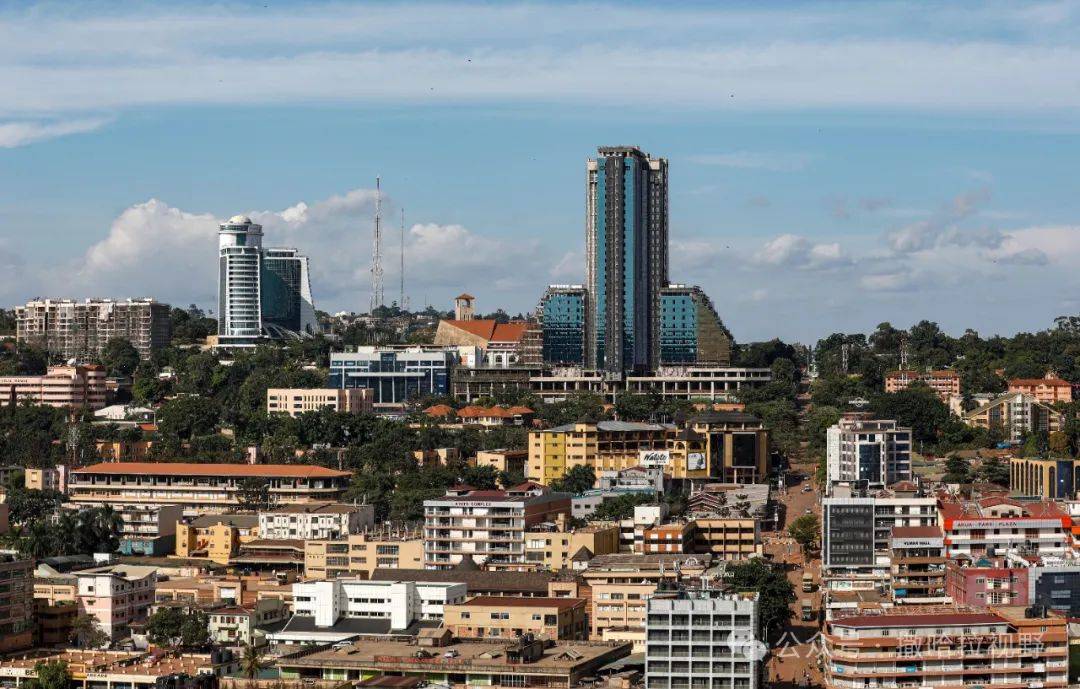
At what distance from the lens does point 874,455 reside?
81375mm

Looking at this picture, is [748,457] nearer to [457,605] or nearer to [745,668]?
[457,605]

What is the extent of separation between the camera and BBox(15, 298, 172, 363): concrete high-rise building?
5177 inches

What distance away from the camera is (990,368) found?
4653 inches

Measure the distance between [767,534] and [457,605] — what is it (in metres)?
20.4

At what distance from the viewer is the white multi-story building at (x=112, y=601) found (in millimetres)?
63844

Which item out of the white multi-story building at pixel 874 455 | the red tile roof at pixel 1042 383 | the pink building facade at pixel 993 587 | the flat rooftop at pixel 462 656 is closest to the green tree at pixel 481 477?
the white multi-story building at pixel 874 455

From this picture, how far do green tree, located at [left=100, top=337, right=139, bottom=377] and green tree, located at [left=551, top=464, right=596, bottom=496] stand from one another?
42.2 meters

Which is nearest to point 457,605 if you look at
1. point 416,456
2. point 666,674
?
point 666,674

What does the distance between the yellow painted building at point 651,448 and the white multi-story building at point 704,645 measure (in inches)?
1489

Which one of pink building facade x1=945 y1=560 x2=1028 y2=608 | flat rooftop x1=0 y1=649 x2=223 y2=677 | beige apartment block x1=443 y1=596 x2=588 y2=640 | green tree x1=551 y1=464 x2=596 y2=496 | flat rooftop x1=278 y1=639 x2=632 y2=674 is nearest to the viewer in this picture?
flat rooftop x1=278 y1=639 x2=632 y2=674

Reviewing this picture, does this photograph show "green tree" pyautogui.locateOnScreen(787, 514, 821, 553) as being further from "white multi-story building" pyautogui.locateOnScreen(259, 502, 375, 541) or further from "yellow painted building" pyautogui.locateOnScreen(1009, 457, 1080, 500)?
"white multi-story building" pyautogui.locateOnScreen(259, 502, 375, 541)

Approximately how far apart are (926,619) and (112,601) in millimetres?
23840

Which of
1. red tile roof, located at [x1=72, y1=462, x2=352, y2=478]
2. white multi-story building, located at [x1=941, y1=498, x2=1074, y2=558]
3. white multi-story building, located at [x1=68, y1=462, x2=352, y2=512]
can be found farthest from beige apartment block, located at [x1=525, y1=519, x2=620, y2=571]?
red tile roof, located at [x1=72, y1=462, x2=352, y2=478]

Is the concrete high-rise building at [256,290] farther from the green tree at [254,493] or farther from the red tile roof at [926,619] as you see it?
the red tile roof at [926,619]
